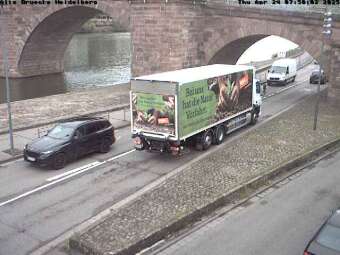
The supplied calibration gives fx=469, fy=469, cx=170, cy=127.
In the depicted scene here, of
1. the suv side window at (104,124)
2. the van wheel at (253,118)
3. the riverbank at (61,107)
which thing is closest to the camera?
the suv side window at (104,124)

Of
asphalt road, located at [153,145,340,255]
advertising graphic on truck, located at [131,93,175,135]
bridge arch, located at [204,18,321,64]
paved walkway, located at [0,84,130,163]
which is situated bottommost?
asphalt road, located at [153,145,340,255]

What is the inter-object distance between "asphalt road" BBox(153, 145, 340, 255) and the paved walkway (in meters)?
10.4

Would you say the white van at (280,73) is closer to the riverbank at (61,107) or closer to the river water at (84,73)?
the riverbank at (61,107)

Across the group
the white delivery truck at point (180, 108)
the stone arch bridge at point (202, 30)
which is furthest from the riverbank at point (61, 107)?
the white delivery truck at point (180, 108)

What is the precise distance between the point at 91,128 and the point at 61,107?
11623 mm

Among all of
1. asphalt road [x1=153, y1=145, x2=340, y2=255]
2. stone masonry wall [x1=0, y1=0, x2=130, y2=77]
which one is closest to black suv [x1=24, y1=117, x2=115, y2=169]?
asphalt road [x1=153, y1=145, x2=340, y2=255]

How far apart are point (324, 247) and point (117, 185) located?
8.74 metres

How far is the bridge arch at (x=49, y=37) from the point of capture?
45.7 meters

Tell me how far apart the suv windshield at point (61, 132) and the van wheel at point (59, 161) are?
94 cm

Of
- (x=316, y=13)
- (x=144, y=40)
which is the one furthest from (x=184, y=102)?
(x=144, y=40)

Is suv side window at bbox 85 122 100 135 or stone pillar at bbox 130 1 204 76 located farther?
stone pillar at bbox 130 1 204 76

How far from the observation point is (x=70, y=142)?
18.5 metres

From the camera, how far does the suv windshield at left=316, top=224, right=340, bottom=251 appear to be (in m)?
Result: 8.84

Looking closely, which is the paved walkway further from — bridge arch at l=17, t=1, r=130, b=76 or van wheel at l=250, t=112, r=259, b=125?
bridge arch at l=17, t=1, r=130, b=76
